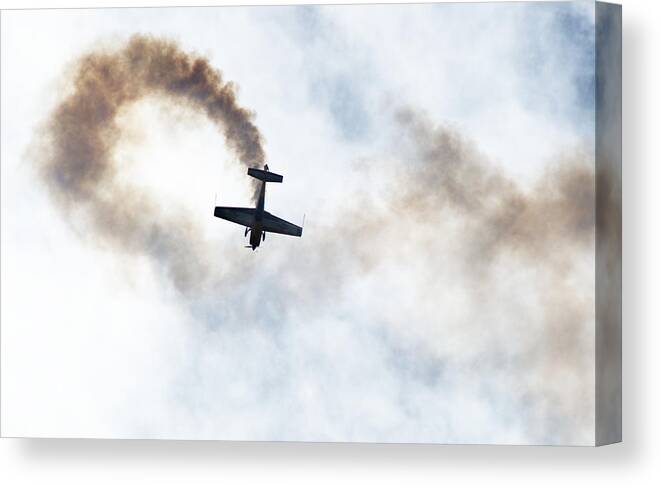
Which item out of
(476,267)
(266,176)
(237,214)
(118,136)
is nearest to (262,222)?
(237,214)

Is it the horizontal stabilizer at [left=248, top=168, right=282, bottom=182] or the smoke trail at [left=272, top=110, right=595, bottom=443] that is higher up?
Answer: the horizontal stabilizer at [left=248, top=168, right=282, bottom=182]

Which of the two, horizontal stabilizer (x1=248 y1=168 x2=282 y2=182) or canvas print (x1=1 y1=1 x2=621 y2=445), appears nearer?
canvas print (x1=1 y1=1 x2=621 y2=445)

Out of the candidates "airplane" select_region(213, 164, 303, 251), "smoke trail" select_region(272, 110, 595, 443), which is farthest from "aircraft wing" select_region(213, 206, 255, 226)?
"smoke trail" select_region(272, 110, 595, 443)

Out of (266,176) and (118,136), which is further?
(118,136)

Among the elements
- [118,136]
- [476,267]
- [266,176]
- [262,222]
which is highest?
[118,136]

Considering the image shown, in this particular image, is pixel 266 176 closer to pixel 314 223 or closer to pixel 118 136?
pixel 314 223

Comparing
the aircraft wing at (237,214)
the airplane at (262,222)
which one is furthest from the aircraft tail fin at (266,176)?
the aircraft wing at (237,214)

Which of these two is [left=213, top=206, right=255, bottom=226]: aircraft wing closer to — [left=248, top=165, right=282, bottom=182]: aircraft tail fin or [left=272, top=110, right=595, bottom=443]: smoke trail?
[left=248, top=165, right=282, bottom=182]: aircraft tail fin
